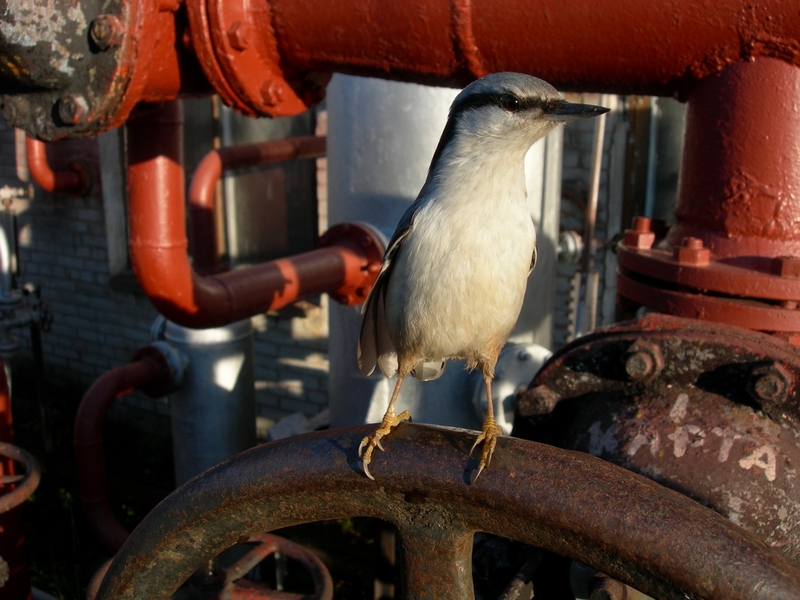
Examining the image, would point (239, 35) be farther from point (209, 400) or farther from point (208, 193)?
point (209, 400)

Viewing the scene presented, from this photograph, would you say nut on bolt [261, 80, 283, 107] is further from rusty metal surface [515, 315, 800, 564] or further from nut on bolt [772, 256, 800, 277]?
nut on bolt [772, 256, 800, 277]

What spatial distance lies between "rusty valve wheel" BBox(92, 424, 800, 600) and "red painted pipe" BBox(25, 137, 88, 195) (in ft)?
14.2

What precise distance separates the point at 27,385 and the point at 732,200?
5.81 metres

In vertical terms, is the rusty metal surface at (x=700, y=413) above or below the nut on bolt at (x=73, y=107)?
below

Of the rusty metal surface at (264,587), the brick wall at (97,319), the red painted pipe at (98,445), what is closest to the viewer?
the rusty metal surface at (264,587)

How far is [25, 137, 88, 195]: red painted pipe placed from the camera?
4793 millimetres

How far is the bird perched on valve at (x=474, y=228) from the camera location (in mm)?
1349

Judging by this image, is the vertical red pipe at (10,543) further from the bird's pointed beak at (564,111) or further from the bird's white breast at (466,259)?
the bird's pointed beak at (564,111)

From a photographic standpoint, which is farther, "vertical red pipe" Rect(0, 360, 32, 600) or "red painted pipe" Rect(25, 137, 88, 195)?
"red painted pipe" Rect(25, 137, 88, 195)

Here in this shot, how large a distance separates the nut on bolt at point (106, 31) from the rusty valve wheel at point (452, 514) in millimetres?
977

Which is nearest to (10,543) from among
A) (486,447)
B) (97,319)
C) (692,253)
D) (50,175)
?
(486,447)

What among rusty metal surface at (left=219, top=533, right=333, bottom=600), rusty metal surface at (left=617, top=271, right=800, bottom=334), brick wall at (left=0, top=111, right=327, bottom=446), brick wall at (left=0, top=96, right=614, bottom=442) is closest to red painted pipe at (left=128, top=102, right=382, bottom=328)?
rusty metal surface at (left=219, top=533, right=333, bottom=600)

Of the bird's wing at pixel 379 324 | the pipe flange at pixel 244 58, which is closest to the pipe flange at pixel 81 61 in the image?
the pipe flange at pixel 244 58

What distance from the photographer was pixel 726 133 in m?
1.39
